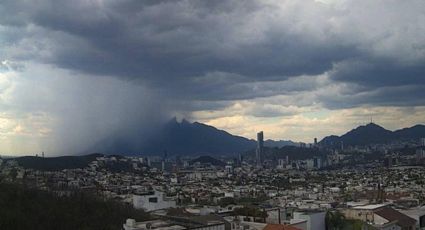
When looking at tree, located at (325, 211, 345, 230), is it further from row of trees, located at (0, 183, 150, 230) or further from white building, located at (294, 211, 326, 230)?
row of trees, located at (0, 183, 150, 230)

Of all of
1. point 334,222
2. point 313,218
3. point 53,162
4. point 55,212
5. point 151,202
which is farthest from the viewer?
point 53,162

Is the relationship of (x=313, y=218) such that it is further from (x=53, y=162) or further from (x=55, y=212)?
(x=53, y=162)

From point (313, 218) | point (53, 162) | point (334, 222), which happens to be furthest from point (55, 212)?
point (53, 162)

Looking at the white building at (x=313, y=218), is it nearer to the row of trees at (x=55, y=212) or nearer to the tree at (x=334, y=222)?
the tree at (x=334, y=222)

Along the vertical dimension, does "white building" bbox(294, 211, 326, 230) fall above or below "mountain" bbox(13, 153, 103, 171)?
below

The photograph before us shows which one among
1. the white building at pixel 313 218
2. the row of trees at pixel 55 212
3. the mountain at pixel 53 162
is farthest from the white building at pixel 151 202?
the mountain at pixel 53 162

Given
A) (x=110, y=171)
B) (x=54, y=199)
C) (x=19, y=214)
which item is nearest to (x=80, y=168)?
(x=110, y=171)

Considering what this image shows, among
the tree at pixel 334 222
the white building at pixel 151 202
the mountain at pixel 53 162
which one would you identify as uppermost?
the mountain at pixel 53 162

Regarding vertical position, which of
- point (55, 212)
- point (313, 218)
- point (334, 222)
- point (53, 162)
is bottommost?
point (334, 222)

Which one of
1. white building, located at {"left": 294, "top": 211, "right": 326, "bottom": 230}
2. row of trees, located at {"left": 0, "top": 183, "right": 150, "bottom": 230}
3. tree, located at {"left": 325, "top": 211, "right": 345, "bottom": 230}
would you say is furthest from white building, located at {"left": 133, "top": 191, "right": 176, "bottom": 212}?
tree, located at {"left": 325, "top": 211, "right": 345, "bottom": 230}

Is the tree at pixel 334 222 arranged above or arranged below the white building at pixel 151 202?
below

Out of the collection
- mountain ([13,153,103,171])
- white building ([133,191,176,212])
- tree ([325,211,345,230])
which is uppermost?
mountain ([13,153,103,171])

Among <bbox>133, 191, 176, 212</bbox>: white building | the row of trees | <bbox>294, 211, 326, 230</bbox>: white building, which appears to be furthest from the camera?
<bbox>133, 191, 176, 212</bbox>: white building

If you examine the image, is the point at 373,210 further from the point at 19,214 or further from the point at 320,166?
the point at 320,166
